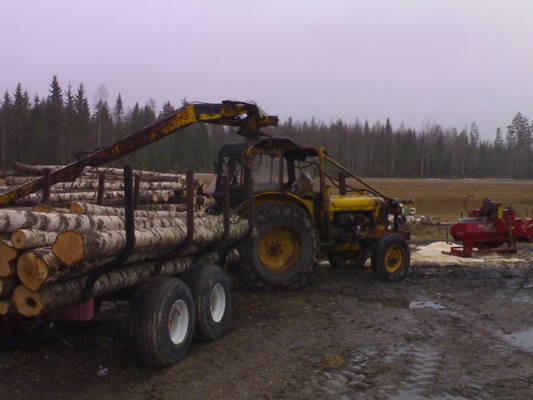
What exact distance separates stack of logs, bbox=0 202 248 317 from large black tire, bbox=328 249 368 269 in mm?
6090

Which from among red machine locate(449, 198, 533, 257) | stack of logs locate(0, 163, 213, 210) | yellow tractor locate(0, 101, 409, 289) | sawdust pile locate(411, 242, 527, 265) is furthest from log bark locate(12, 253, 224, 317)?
red machine locate(449, 198, 533, 257)

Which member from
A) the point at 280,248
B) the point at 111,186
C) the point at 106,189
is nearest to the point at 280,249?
the point at 280,248

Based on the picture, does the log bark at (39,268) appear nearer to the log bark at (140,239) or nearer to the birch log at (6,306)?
the log bark at (140,239)

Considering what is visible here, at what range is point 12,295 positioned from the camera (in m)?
4.66

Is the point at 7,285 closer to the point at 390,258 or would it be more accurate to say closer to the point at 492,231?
the point at 390,258

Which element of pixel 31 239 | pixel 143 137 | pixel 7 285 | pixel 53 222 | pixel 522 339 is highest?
pixel 143 137

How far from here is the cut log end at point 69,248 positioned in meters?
4.53

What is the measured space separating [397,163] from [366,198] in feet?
293

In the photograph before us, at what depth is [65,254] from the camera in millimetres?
4531

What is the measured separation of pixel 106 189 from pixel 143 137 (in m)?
4.33

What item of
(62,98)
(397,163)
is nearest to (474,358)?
(62,98)

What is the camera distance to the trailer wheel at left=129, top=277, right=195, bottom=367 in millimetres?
5281

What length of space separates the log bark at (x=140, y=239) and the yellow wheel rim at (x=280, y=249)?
1.36 meters

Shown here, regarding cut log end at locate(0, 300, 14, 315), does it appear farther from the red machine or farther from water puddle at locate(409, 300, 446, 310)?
the red machine
